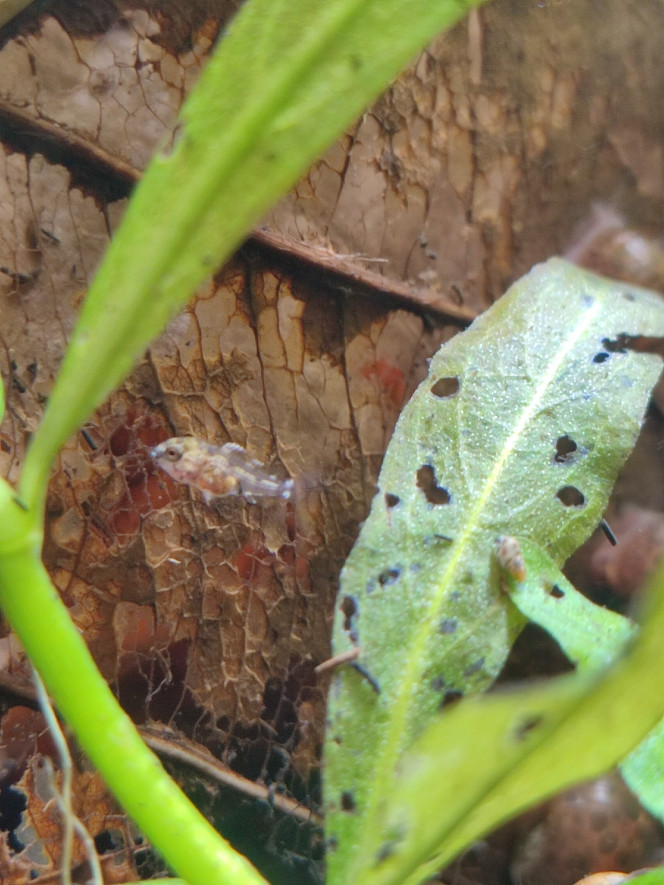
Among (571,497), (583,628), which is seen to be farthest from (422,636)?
(571,497)

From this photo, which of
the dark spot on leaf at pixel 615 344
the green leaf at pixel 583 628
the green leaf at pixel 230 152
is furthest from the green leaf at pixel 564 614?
the green leaf at pixel 230 152

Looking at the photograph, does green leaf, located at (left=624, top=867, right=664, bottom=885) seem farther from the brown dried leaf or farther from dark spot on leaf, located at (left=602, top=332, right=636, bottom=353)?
dark spot on leaf, located at (left=602, top=332, right=636, bottom=353)

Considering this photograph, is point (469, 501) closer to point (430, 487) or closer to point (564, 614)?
point (430, 487)

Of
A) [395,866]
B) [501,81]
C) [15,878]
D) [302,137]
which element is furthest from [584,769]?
[501,81]

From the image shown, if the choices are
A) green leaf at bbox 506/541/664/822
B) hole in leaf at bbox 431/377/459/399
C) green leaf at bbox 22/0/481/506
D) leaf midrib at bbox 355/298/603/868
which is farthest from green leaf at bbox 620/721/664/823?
green leaf at bbox 22/0/481/506

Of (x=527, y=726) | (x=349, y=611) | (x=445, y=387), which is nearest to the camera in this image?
(x=527, y=726)
